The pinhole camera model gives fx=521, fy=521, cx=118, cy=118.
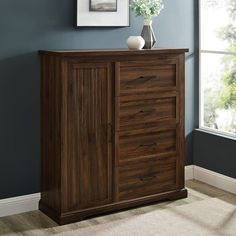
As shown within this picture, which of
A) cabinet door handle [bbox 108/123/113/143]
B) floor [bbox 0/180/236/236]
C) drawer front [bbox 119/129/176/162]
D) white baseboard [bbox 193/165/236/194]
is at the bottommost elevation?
floor [bbox 0/180/236/236]

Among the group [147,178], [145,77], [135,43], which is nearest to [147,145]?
[147,178]

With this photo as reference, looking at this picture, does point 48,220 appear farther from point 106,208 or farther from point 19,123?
point 19,123

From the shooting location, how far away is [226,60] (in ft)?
13.5

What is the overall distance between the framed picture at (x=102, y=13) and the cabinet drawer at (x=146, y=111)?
658 mm

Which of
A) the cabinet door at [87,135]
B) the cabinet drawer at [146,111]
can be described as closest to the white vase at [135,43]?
the cabinet door at [87,135]

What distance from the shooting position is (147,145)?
370 cm

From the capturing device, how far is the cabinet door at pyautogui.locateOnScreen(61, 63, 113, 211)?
11.0ft

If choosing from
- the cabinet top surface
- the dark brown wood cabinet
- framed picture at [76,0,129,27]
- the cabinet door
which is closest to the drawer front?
the dark brown wood cabinet

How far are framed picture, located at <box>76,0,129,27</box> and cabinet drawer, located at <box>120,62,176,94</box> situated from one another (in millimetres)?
461

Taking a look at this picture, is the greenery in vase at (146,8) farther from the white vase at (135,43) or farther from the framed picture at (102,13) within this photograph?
the white vase at (135,43)

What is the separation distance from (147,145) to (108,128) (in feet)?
1.15

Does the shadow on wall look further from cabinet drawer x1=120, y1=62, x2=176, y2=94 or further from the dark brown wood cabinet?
cabinet drawer x1=120, y1=62, x2=176, y2=94

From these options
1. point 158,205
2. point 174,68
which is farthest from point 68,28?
point 158,205

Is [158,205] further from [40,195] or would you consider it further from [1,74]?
[1,74]
